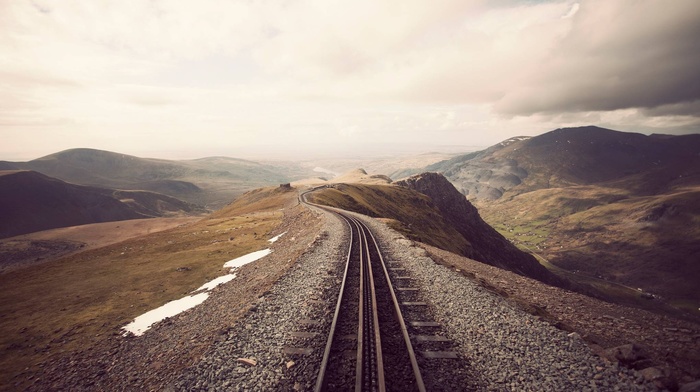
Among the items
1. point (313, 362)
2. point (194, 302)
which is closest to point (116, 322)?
point (194, 302)

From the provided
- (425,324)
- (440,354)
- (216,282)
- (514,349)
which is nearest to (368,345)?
(440,354)

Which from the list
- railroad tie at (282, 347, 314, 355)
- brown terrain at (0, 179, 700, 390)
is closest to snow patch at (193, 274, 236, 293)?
brown terrain at (0, 179, 700, 390)

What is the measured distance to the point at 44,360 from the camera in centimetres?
1817

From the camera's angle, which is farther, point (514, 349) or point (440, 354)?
point (514, 349)

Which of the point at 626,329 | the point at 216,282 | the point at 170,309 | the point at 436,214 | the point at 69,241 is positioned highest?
the point at 626,329

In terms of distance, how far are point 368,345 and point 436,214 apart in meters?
97.4

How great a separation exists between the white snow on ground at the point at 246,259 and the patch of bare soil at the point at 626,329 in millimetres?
23964

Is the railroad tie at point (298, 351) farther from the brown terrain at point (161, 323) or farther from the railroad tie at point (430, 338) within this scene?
the railroad tie at point (430, 338)

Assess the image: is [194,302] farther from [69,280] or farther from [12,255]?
[12,255]

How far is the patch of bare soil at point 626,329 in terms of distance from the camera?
409 inches

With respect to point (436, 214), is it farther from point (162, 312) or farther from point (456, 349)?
point (456, 349)

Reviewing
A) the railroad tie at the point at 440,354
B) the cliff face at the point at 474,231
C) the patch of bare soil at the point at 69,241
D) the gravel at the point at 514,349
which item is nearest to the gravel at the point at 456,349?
the gravel at the point at 514,349

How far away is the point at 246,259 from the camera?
111ft

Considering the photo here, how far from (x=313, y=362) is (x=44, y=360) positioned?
20524 mm
